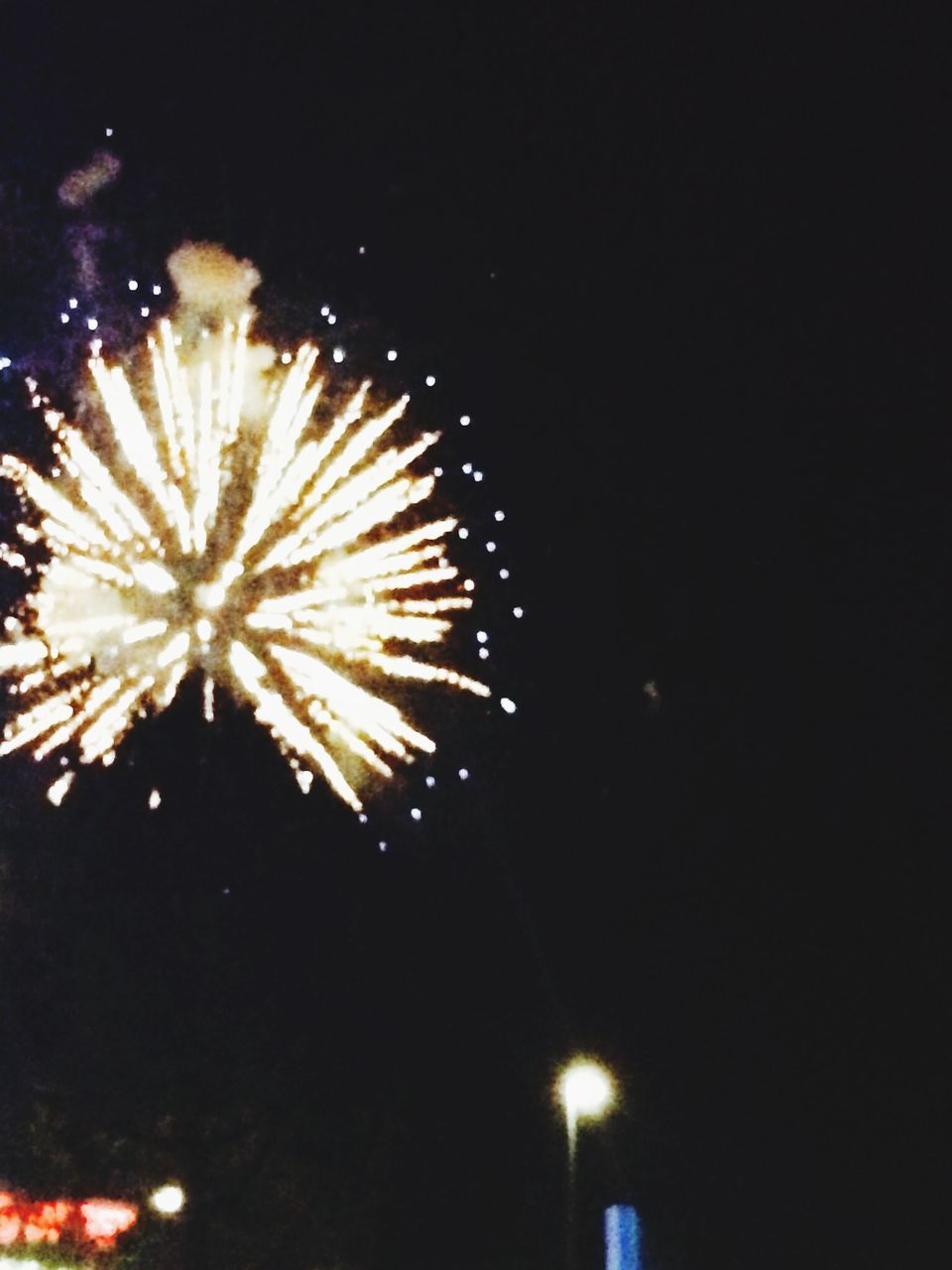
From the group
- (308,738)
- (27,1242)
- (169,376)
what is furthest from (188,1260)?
(169,376)

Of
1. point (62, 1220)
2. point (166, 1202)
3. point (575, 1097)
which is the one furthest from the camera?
point (166, 1202)

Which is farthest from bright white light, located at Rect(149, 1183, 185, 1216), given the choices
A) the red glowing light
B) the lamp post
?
the lamp post

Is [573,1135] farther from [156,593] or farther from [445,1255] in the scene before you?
[156,593]

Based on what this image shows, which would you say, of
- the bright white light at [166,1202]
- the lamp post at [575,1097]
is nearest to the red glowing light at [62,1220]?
the bright white light at [166,1202]

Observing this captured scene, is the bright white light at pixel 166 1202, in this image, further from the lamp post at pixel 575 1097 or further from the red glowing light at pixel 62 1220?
the lamp post at pixel 575 1097

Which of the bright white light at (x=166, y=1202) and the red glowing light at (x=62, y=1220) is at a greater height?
the bright white light at (x=166, y=1202)

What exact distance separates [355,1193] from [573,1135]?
5805 millimetres

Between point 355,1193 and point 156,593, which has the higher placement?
point 156,593

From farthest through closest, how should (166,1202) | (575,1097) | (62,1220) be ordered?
(166,1202) → (62,1220) → (575,1097)

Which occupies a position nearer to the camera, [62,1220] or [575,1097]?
[575,1097]

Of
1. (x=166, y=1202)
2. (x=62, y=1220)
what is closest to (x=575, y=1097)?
(x=62, y=1220)

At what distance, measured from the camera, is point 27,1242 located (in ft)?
56.7

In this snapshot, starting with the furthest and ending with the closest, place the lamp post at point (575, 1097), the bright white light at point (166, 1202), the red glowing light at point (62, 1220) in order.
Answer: the bright white light at point (166, 1202)
the red glowing light at point (62, 1220)
the lamp post at point (575, 1097)

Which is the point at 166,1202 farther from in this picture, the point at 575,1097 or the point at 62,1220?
the point at 575,1097
